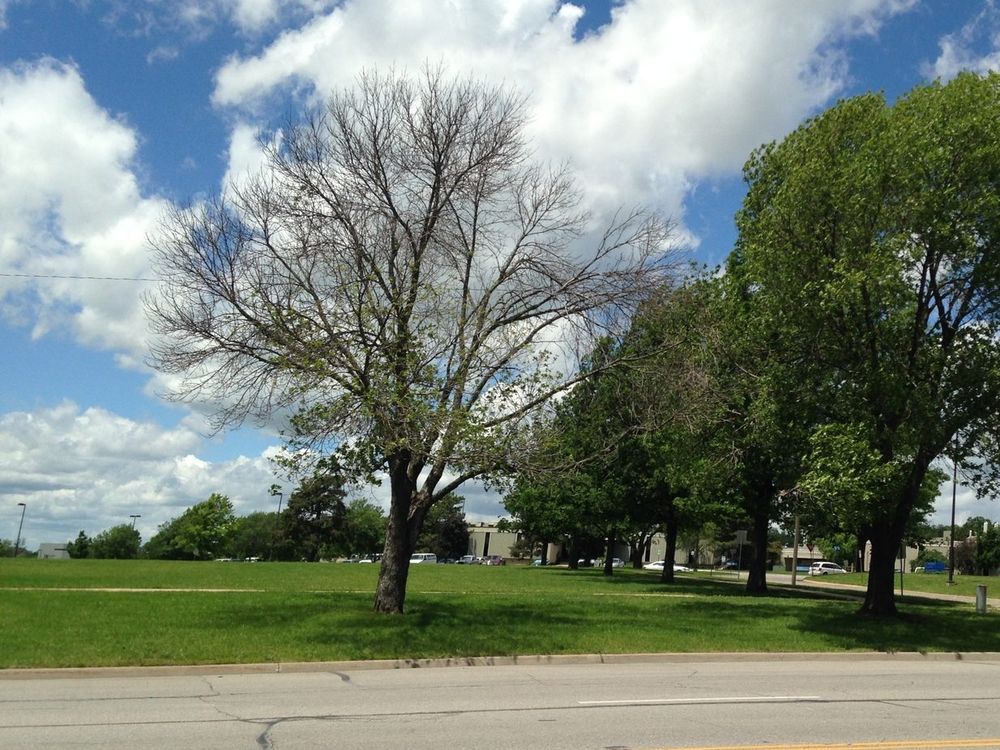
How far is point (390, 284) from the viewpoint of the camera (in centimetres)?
1864

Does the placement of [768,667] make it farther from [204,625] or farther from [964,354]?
[204,625]

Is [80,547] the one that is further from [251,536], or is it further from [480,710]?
[480,710]

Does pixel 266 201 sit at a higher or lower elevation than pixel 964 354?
higher

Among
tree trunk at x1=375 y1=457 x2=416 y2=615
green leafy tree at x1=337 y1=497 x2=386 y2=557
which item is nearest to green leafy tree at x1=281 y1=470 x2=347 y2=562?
green leafy tree at x1=337 y1=497 x2=386 y2=557

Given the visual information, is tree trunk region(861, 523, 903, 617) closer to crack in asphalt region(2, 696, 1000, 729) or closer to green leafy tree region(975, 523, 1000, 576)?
crack in asphalt region(2, 696, 1000, 729)

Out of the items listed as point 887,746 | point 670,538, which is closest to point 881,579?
point 887,746

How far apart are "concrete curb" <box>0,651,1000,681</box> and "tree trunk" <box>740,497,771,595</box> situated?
60.2 feet

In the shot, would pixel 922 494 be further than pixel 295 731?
Yes

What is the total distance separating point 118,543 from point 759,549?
95785mm

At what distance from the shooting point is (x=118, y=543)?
114 meters

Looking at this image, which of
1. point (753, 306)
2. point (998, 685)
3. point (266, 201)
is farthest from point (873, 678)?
point (266, 201)

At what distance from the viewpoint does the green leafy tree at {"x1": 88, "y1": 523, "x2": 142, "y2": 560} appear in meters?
107

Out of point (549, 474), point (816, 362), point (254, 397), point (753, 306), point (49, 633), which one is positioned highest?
point (753, 306)

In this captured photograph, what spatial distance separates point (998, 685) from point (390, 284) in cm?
1256
